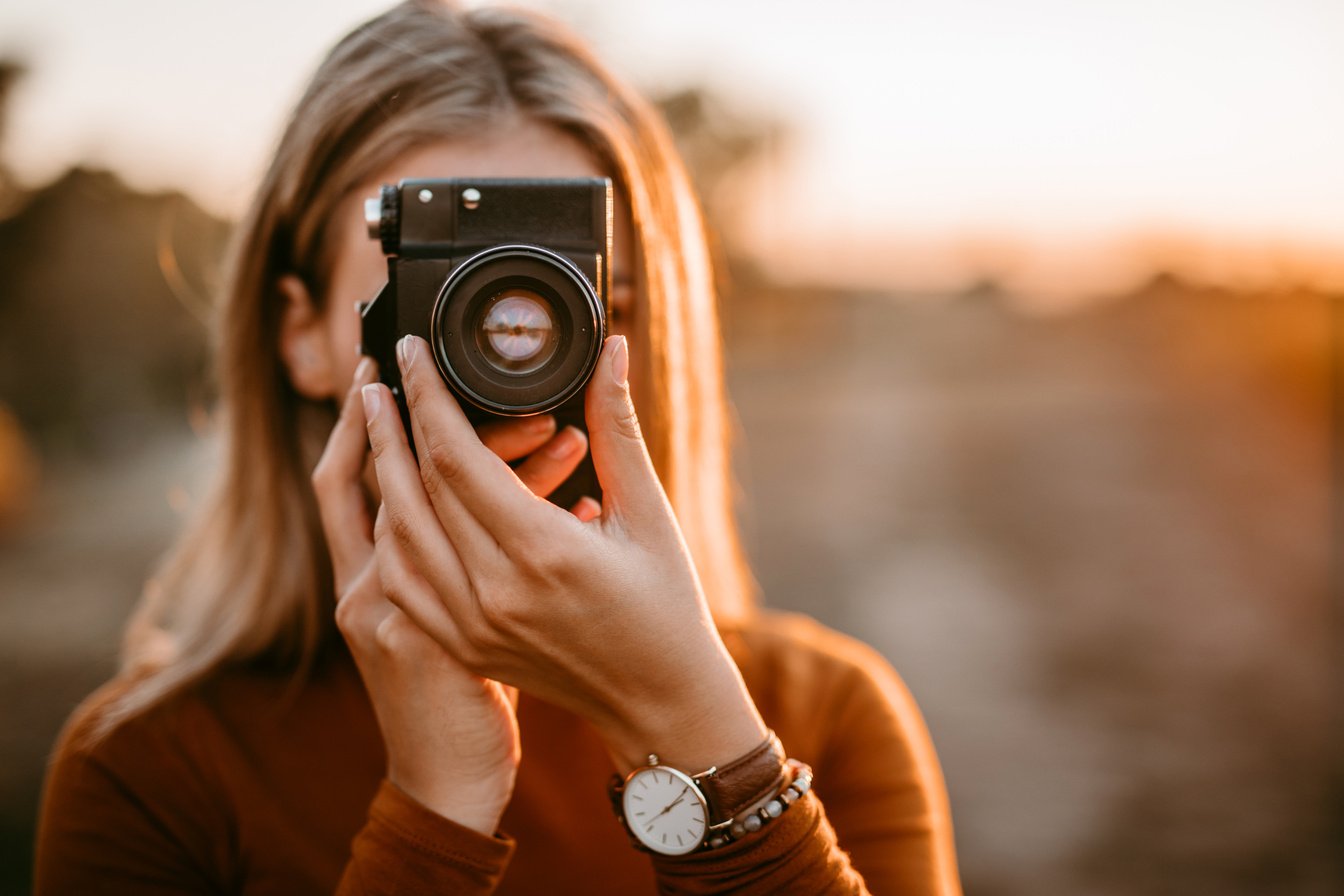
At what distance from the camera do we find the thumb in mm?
1026

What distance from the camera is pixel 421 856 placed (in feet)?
3.60

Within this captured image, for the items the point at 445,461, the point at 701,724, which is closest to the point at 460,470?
the point at 445,461

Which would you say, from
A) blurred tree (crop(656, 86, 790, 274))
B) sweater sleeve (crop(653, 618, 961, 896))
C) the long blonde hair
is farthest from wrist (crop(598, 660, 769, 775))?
blurred tree (crop(656, 86, 790, 274))

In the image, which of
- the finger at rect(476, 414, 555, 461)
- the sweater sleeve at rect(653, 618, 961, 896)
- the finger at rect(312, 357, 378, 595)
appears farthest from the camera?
the sweater sleeve at rect(653, 618, 961, 896)

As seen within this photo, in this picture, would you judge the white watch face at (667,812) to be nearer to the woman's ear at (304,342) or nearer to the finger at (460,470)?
the finger at (460,470)

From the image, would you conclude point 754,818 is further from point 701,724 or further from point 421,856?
point 421,856

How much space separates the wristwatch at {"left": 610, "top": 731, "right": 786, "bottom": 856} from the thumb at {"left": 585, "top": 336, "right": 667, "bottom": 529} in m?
0.28

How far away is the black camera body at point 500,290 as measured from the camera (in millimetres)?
1052

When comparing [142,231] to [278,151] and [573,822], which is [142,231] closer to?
[278,151]

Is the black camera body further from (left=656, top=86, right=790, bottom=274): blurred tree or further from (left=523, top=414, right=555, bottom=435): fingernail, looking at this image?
(left=656, top=86, right=790, bottom=274): blurred tree

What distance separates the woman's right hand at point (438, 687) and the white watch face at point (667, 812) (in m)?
0.20

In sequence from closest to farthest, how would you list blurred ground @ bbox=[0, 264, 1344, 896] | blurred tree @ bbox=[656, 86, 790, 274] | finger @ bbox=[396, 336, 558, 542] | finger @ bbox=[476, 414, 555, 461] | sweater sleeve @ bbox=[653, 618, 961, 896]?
1. finger @ bbox=[396, 336, 558, 542]
2. finger @ bbox=[476, 414, 555, 461]
3. sweater sleeve @ bbox=[653, 618, 961, 896]
4. blurred ground @ bbox=[0, 264, 1344, 896]
5. blurred tree @ bbox=[656, 86, 790, 274]

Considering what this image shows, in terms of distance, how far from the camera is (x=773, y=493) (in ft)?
26.9

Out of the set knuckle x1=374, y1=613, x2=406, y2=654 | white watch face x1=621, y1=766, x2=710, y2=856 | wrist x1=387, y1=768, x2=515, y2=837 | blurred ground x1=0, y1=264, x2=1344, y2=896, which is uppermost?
knuckle x1=374, y1=613, x2=406, y2=654
